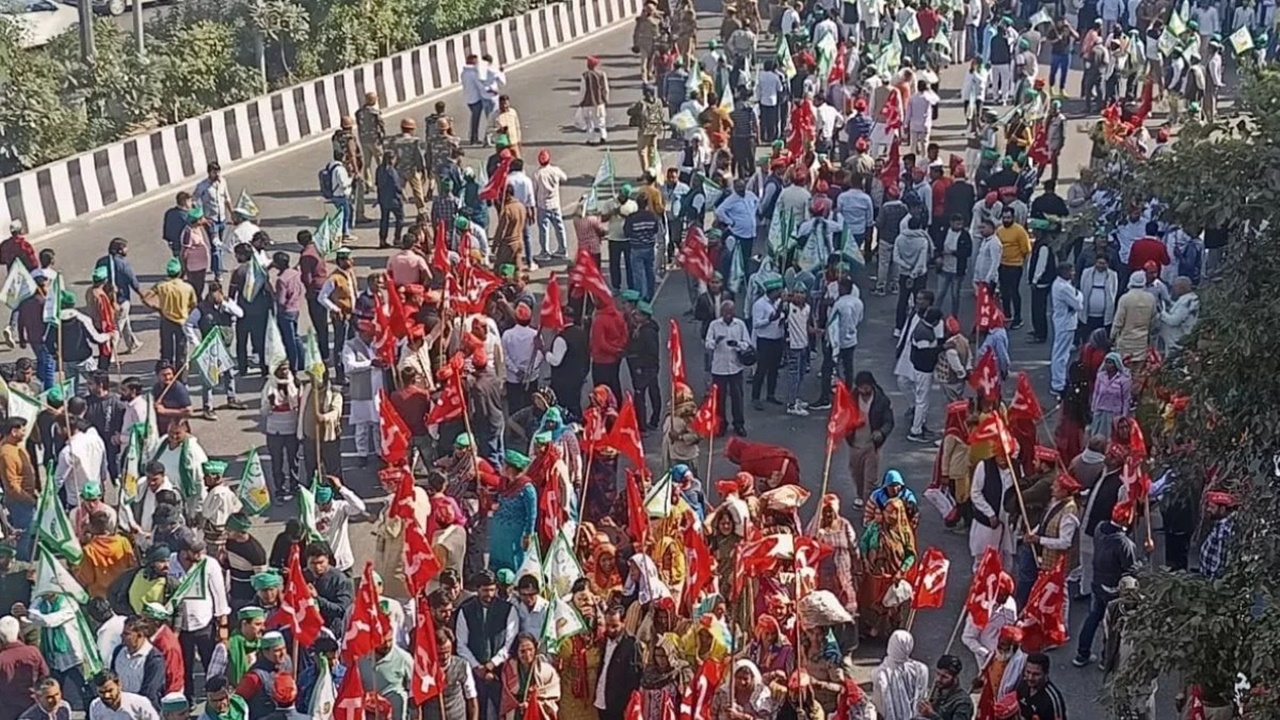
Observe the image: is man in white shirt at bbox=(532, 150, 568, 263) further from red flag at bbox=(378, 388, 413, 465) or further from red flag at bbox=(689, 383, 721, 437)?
red flag at bbox=(378, 388, 413, 465)

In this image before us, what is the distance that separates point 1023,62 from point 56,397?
16.6 metres

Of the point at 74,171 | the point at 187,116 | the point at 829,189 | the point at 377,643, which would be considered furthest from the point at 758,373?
the point at 187,116

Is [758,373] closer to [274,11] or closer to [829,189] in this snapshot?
[829,189]

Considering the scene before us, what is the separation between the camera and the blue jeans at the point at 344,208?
78.1 feet

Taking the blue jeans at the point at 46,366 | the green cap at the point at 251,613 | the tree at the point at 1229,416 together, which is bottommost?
the blue jeans at the point at 46,366

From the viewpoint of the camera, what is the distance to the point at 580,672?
525 inches

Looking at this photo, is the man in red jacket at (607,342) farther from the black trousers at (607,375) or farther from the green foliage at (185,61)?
the green foliage at (185,61)

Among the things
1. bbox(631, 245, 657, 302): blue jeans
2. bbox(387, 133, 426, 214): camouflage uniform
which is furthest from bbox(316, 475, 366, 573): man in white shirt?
bbox(387, 133, 426, 214): camouflage uniform

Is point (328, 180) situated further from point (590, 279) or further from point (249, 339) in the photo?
point (590, 279)

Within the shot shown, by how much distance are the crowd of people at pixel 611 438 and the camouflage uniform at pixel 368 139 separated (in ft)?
0.19

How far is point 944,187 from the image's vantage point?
22.7 m

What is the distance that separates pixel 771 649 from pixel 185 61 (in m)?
18.3

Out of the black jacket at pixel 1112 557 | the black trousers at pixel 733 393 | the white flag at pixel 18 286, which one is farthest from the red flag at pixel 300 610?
the white flag at pixel 18 286

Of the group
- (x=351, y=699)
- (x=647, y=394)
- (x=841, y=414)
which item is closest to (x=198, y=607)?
(x=351, y=699)
